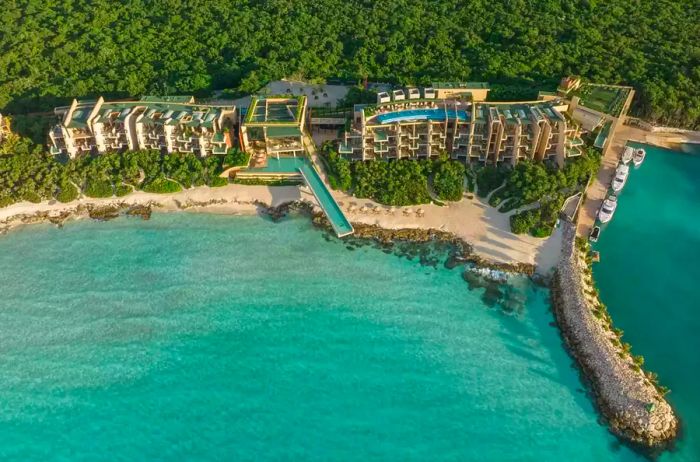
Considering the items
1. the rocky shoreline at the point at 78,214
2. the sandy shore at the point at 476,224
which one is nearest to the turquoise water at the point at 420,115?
the sandy shore at the point at 476,224

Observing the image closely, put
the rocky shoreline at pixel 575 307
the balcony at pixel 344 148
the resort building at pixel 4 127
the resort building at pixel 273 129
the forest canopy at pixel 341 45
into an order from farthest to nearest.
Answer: the forest canopy at pixel 341 45, the resort building at pixel 4 127, the balcony at pixel 344 148, the resort building at pixel 273 129, the rocky shoreline at pixel 575 307

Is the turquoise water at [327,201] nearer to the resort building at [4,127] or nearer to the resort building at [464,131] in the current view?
the resort building at [464,131]

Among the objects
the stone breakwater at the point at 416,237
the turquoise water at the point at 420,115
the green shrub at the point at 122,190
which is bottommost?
the stone breakwater at the point at 416,237

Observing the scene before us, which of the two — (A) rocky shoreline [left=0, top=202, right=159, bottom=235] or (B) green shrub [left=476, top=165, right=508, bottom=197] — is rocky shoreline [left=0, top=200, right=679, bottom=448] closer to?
(A) rocky shoreline [left=0, top=202, right=159, bottom=235]

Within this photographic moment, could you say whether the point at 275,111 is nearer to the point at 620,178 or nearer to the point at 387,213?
the point at 387,213

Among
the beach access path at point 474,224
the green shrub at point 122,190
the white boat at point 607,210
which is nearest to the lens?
the beach access path at point 474,224
